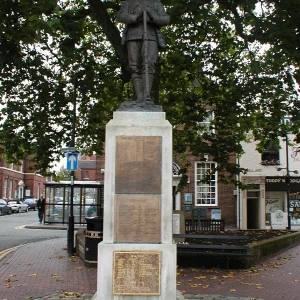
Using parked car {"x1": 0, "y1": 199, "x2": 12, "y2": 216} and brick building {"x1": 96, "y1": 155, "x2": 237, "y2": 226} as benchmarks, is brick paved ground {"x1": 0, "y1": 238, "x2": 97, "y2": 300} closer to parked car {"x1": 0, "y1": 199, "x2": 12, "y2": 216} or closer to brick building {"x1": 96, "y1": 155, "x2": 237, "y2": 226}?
brick building {"x1": 96, "y1": 155, "x2": 237, "y2": 226}

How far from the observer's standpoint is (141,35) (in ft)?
25.5

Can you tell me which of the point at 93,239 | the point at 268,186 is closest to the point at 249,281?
the point at 93,239

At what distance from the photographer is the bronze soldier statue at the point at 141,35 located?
7.76m

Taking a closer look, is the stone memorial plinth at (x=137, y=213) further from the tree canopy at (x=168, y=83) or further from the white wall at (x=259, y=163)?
the white wall at (x=259, y=163)

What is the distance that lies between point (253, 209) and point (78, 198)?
11.4m

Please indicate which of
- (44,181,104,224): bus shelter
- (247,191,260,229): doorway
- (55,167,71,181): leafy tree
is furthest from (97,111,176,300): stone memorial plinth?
(247,191,260,229): doorway

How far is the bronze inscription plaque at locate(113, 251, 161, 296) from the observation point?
6848 millimetres

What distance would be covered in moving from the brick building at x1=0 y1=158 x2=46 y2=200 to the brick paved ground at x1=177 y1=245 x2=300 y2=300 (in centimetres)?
4713

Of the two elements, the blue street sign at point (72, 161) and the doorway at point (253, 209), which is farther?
the doorway at point (253, 209)

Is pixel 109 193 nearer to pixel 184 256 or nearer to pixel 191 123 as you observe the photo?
pixel 184 256

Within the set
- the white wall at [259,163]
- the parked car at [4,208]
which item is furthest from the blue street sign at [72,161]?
the parked car at [4,208]

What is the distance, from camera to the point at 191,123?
1744 cm

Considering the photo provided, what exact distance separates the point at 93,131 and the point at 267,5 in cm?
838

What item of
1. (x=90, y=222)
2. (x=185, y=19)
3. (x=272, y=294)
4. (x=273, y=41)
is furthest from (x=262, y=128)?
(x=272, y=294)
